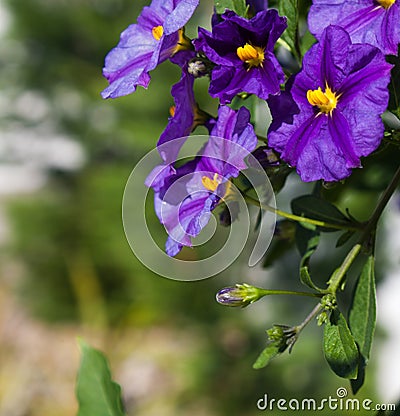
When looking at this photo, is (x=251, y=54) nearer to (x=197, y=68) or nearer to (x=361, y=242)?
(x=197, y=68)

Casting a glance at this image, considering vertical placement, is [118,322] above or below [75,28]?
below

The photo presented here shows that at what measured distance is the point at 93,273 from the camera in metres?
2.61

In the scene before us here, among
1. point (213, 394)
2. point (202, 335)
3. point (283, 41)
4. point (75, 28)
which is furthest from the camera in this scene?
point (75, 28)

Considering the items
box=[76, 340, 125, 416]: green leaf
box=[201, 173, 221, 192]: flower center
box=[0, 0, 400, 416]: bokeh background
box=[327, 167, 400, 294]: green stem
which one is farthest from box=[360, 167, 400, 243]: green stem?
box=[0, 0, 400, 416]: bokeh background

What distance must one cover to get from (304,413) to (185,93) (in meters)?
1.40

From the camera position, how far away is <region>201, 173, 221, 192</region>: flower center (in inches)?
14.4

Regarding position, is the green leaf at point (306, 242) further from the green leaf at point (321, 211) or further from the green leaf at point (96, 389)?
the green leaf at point (96, 389)

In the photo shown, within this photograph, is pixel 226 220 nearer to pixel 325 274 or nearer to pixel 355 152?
pixel 355 152

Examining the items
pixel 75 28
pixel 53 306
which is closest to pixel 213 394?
pixel 53 306

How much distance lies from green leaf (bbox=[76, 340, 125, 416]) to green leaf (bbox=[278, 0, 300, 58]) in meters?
0.26

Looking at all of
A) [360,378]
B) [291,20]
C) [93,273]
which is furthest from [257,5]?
[93,273]

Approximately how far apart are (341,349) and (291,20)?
19 cm

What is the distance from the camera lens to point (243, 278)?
6.14 ft

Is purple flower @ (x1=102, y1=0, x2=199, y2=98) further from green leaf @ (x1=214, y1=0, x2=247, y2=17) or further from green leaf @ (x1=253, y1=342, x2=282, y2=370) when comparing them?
green leaf @ (x1=253, y1=342, x2=282, y2=370)
